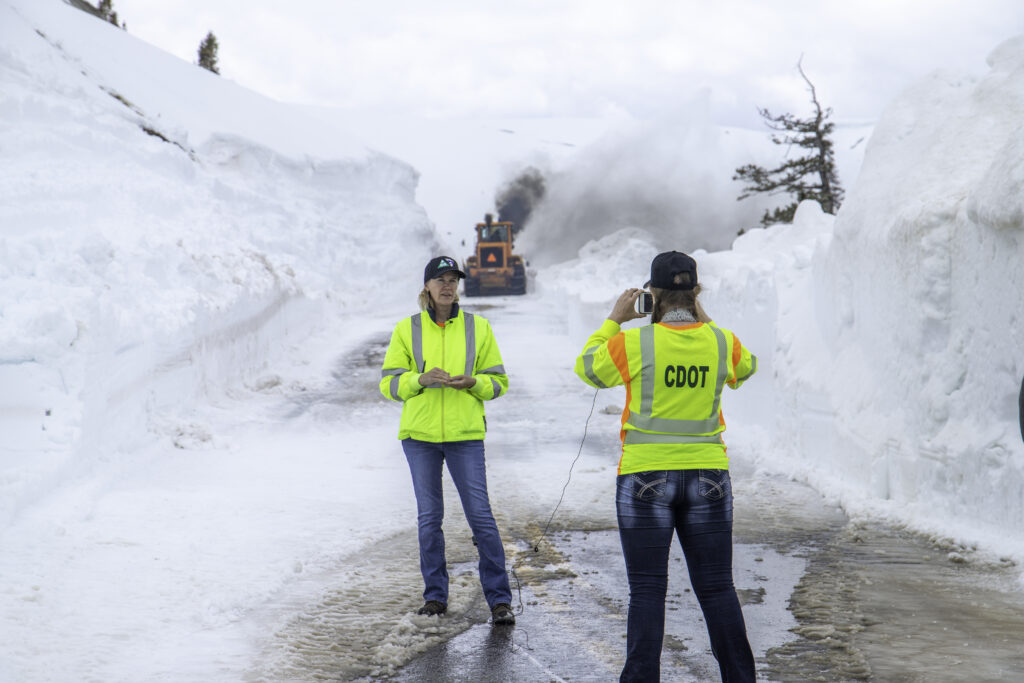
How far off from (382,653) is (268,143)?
27962 mm

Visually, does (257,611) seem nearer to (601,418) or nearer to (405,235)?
(601,418)

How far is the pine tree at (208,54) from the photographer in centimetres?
4619

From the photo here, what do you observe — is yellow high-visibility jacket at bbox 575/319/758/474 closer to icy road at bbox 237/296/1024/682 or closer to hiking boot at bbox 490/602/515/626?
icy road at bbox 237/296/1024/682

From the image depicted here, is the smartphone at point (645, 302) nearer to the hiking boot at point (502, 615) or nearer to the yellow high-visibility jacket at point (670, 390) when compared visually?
the yellow high-visibility jacket at point (670, 390)

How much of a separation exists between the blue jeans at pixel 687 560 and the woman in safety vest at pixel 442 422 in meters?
1.38

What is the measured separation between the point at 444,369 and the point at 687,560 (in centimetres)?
173

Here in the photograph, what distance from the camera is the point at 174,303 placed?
36.9ft

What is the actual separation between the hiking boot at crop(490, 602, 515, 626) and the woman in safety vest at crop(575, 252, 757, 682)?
4.12ft

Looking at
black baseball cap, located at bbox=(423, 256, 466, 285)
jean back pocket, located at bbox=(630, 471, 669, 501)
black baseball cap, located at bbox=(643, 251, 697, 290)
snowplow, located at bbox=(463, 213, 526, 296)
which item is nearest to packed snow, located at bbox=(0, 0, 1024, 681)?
jean back pocket, located at bbox=(630, 471, 669, 501)

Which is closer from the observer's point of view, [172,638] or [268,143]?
[172,638]

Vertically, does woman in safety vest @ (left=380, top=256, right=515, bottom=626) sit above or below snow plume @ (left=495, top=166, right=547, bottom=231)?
below

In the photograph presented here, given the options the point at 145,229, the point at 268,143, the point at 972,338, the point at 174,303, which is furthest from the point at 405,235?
the point at 972,338

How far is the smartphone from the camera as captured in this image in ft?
10.7

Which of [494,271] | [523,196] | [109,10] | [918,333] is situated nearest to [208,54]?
[109,10]
